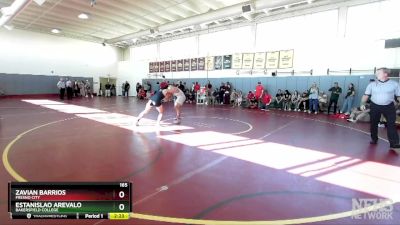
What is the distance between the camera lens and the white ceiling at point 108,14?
14.3 m

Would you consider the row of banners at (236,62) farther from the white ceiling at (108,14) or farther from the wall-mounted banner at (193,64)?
the white ceiling at (108,14)

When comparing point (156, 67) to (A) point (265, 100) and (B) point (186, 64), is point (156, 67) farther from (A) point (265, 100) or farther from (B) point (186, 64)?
(A) point (265, 100)

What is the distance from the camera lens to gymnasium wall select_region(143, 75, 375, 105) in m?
12.8

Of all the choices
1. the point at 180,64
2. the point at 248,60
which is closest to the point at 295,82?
the point at 248,60

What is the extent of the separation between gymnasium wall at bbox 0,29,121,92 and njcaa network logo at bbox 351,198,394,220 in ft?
80.6

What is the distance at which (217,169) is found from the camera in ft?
14.3

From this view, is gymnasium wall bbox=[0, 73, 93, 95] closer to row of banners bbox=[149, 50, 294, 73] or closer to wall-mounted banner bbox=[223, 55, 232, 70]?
row of banners bbox=[149, 50, 294, 73]

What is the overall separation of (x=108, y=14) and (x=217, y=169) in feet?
51.1

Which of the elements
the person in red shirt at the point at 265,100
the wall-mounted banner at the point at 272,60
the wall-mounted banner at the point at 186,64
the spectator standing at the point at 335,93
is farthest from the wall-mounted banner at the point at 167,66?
the spectator standing at the point at 335,93

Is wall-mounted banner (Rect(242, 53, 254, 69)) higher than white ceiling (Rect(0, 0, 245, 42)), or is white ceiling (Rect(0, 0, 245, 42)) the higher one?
white ceiling (Rect(0, 0, 245, 42))

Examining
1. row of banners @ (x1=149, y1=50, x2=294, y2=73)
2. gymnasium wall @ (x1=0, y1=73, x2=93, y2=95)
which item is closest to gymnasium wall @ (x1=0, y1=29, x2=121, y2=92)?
gymnasium wall @ (x1=0, y1=73, x2=93, y2=95)

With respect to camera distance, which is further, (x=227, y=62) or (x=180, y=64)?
(x=180, y=64)
